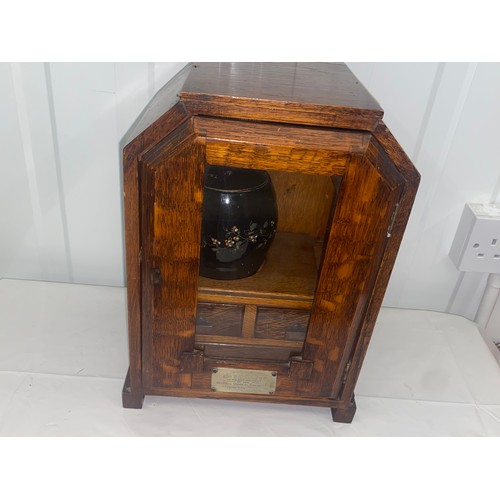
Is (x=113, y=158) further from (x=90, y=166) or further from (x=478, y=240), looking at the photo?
(x=478, y=240)

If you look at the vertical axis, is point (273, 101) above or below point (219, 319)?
above

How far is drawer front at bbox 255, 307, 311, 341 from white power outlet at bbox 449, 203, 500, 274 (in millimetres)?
498

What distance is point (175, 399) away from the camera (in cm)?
96

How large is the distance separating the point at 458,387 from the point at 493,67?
65 cm

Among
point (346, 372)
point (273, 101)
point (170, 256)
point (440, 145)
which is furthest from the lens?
point (440, 145)

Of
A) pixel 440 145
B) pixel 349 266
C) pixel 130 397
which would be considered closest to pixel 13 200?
pixel 130 397

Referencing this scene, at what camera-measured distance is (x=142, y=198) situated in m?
0.72

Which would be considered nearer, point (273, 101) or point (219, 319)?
point (273, 101)

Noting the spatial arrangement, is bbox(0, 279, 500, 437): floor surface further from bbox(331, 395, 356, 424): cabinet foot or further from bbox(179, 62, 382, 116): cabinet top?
bbox(179, 62, 382, 116): cabinet top

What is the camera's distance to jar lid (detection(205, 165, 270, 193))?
732mm

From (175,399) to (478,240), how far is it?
73cm

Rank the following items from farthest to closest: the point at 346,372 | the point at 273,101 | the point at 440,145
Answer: the point at 440,145, the point at 346,372, the point at 273,101
